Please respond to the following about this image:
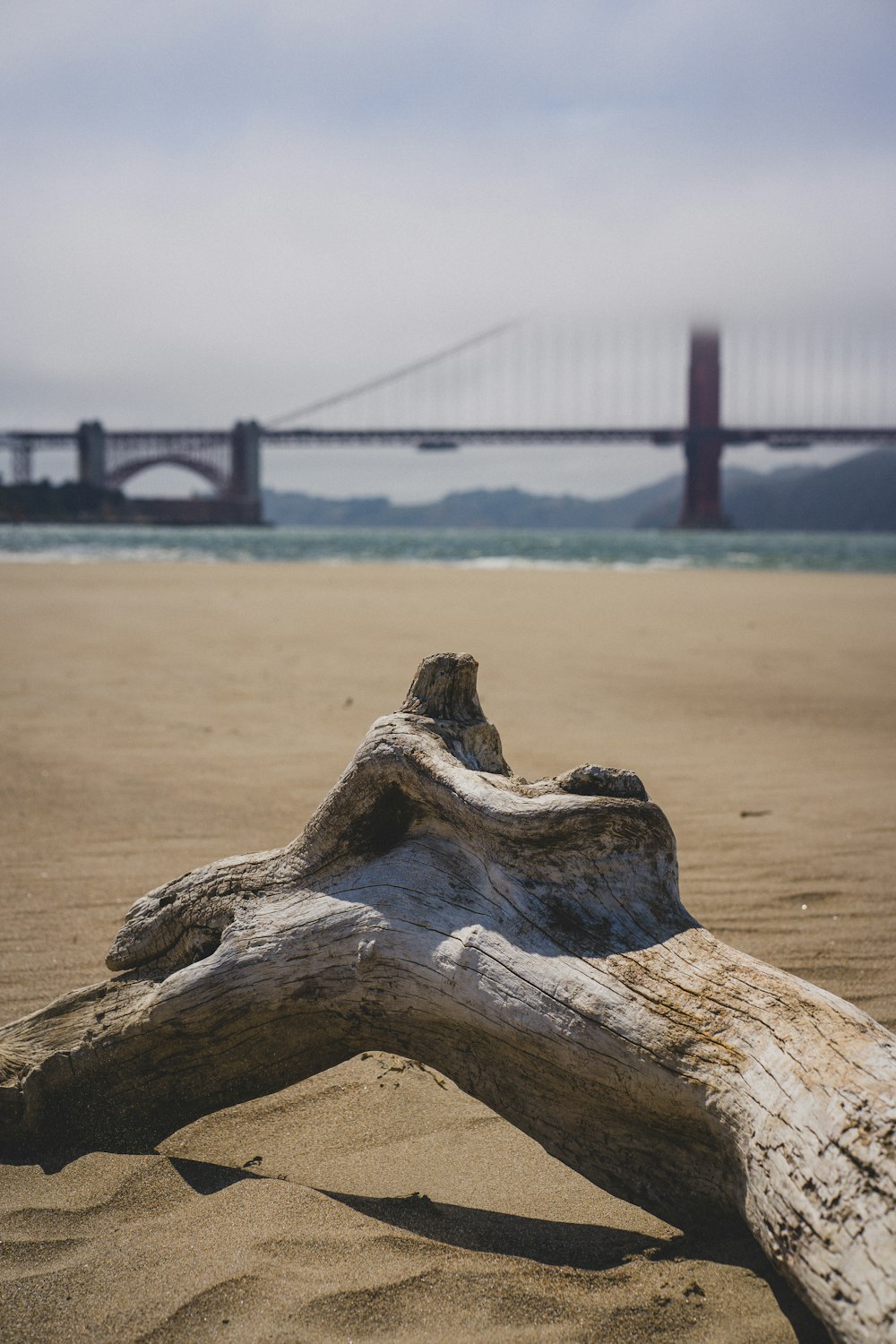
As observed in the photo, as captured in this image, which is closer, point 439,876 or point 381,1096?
point 439,876

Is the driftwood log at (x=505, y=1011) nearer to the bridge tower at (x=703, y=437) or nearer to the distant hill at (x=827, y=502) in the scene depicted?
the bridge tower at (x=703, y=437)

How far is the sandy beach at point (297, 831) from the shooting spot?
5.22ft

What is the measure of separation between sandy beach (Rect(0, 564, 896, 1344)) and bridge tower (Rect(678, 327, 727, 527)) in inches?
2334

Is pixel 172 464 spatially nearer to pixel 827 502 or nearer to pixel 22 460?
pixel 22 460

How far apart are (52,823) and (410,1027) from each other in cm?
288

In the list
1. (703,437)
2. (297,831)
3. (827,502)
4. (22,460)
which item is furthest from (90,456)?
(827,502)

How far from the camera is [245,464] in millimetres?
71875

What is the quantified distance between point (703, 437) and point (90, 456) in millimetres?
42776

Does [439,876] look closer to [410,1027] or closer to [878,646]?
[410,1027]

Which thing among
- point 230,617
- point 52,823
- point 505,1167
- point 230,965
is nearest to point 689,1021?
point 505,1167

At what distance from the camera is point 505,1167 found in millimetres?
2051

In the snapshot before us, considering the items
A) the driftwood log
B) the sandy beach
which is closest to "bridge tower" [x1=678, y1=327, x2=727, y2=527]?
the sandy beach

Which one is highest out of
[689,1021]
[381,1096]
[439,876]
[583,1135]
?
[439,876]

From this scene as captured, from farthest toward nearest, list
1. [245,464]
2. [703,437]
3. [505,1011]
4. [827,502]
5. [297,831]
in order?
1. [827,502]
2. [245,464]
3. [703,437]
4. [297,831]
5. [505,1011]
